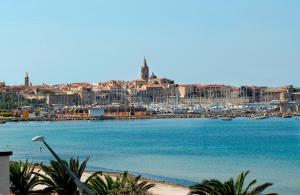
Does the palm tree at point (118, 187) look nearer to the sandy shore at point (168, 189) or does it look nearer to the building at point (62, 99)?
the sandy shore at point (168, 189)

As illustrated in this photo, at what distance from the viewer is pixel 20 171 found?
14.7 meters

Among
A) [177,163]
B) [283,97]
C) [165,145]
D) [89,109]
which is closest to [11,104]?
[89,109]

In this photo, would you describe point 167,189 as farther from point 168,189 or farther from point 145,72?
→ point 145,72

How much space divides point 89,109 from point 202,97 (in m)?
34.5

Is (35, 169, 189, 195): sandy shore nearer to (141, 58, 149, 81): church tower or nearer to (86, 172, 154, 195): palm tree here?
(86, 172, 154, 195): palm tree

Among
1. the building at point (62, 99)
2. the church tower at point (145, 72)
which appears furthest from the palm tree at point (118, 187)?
the church tower at point (145, 72)

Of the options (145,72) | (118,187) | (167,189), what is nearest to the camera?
(118,187)

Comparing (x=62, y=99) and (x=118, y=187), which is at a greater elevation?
(x=62, y=99)

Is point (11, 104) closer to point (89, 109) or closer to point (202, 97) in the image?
point (89, 109)

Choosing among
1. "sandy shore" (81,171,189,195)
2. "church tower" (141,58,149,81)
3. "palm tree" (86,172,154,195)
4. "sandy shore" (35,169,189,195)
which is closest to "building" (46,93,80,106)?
"church tower" (141,58,149,81)

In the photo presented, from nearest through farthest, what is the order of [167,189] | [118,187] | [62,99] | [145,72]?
1. [118,187]
2. [167,189]
3. [62,99]
4. [145,72]

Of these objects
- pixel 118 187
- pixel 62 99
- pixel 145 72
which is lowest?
pixel 118 187

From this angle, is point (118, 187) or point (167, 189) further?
point (167, 189)

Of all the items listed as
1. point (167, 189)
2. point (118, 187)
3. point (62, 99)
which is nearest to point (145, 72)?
point (62, 99)
